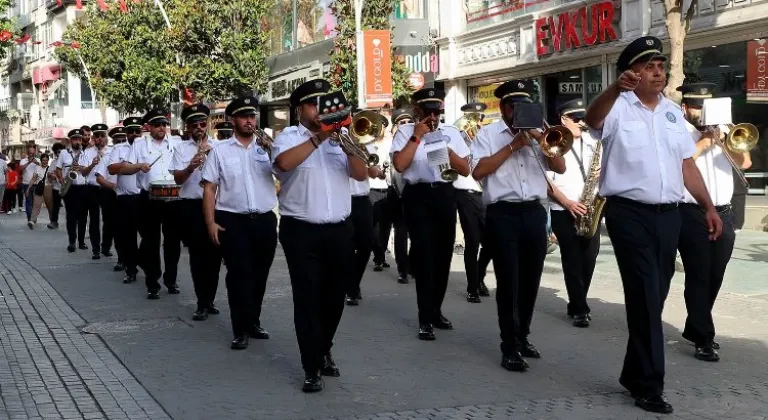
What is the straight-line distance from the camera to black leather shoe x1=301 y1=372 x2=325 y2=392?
677 cm

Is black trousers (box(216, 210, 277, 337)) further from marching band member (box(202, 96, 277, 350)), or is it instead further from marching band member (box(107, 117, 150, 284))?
marching band member (box(107, 117, 150, 284))

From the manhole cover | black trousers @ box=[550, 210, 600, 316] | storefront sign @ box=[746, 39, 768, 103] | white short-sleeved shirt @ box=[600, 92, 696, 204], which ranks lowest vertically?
the manhole cover

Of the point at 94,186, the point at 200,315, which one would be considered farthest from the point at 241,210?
the point at 94,186

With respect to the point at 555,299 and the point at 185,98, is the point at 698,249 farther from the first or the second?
the point at 185,98

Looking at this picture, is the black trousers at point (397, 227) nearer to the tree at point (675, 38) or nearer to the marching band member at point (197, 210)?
the marching band member at point (197, 210)

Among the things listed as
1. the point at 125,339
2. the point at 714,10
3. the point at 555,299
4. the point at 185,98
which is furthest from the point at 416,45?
the point at 125,339

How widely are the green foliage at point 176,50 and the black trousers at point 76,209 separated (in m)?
16.5

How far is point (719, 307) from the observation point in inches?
393

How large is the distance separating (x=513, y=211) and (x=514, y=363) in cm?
101

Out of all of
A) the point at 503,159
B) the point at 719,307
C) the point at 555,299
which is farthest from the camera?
the point at 555,299

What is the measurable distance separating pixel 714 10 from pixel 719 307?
9.82 m

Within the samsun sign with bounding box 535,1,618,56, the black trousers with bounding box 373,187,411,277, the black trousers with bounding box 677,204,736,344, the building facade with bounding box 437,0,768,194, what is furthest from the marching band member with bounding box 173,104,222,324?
the samsun sign with bounding box 535,1,618,56

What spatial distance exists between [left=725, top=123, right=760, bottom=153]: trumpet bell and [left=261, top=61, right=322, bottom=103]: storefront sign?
27379 mm

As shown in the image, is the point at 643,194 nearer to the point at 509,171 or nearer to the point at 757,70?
the point at 509,171
